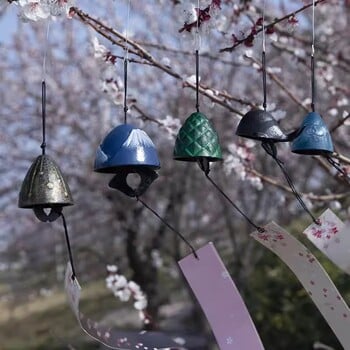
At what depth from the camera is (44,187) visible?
173cm

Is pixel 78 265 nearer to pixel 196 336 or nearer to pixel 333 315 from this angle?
pixel 196 336

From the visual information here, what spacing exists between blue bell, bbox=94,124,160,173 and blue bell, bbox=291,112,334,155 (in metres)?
0.39

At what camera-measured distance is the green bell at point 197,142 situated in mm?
1793

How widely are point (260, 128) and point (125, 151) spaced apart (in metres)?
0.36

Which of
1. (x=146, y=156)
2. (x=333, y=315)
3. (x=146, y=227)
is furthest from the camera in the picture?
(x=146, y=227)

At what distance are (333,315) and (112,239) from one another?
283 inches

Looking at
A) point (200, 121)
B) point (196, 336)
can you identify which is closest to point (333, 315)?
point (200, 121)

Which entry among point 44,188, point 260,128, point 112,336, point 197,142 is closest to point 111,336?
point 112,336

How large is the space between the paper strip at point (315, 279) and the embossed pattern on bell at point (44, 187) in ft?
1.77

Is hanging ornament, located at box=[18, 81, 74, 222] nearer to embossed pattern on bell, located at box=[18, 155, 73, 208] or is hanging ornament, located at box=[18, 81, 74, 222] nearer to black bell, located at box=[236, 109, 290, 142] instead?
embossed pattern on bell, located at box=[18, 155, 73, 208]

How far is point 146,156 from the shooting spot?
1765 mm

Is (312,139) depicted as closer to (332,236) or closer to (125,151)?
(332,236)

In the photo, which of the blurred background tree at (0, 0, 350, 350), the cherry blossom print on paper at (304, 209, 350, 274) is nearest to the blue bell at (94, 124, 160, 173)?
the cherry blossom print on paper at (304, 209, 350, 274)

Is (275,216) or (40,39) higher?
(40,39)
